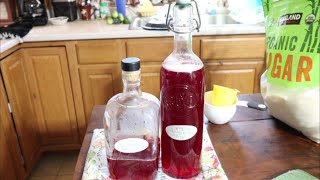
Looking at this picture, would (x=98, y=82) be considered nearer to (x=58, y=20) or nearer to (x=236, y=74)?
(x=58, y=20)

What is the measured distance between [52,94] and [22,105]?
0.20 meters

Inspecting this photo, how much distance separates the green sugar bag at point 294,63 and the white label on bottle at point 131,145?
0.35 meters

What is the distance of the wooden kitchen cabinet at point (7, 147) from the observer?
1330 millimetres

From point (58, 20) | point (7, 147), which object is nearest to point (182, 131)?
point (7, 147)

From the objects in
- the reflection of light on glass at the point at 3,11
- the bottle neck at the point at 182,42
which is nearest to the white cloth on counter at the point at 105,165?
the bottle neck at the point at 182,42

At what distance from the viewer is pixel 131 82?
0.51 metres

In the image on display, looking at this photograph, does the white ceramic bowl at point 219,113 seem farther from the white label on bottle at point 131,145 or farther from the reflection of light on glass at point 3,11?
the reflection of light on glass at point 3,11

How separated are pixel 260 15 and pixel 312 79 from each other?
135 centimetres

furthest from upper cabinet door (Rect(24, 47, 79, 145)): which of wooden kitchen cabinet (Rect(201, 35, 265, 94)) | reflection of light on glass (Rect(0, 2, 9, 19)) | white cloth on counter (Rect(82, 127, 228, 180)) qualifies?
white cloth on counter (Rect(82, 127, 228, 180))

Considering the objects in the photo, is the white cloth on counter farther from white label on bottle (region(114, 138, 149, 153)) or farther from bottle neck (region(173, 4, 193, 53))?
bottle neck (region(173, 4, 193, 53))

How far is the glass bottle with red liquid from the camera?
1.60 ft

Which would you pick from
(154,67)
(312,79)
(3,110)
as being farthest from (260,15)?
(3,110)

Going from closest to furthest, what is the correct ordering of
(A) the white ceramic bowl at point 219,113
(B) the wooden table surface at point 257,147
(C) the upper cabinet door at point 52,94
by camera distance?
1. (B) the wooden table surface at point 257,147
2. (A) the white ceramic bowl at point 219,113
3. (C) the upper cabinet door at point 52,94

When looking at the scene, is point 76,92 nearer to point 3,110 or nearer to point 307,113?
point 3,110
